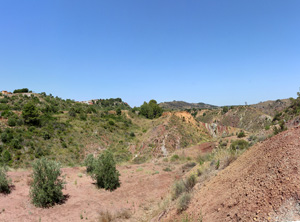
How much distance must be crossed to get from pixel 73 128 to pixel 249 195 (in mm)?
33270

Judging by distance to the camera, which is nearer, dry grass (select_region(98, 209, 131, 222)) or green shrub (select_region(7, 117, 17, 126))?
dry grass (select_region(98, 209, 131, 222))

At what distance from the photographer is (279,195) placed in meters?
Answer: 3.71

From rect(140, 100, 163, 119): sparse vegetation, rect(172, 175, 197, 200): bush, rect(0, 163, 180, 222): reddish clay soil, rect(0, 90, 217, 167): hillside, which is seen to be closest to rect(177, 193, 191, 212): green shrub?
rect(172, 175, 197, 200): bush

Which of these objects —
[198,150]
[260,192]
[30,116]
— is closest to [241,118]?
[198,150]

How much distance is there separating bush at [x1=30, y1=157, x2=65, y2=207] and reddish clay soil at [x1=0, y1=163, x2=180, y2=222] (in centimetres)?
37

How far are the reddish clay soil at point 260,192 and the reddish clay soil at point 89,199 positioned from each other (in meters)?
3.69

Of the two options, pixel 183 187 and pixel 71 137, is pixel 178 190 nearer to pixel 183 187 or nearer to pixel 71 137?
pixel 183 187

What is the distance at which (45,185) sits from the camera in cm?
941

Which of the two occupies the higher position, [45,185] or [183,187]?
[45,185]

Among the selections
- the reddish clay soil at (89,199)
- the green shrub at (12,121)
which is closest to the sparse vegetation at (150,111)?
the green shrub at (12,121)

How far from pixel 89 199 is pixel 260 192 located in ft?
30.1

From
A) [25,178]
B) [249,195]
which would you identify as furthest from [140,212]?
[25,178]

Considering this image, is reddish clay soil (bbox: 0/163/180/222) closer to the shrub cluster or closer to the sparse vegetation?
the shrub cluster

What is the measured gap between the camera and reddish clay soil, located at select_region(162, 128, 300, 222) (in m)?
3.54
